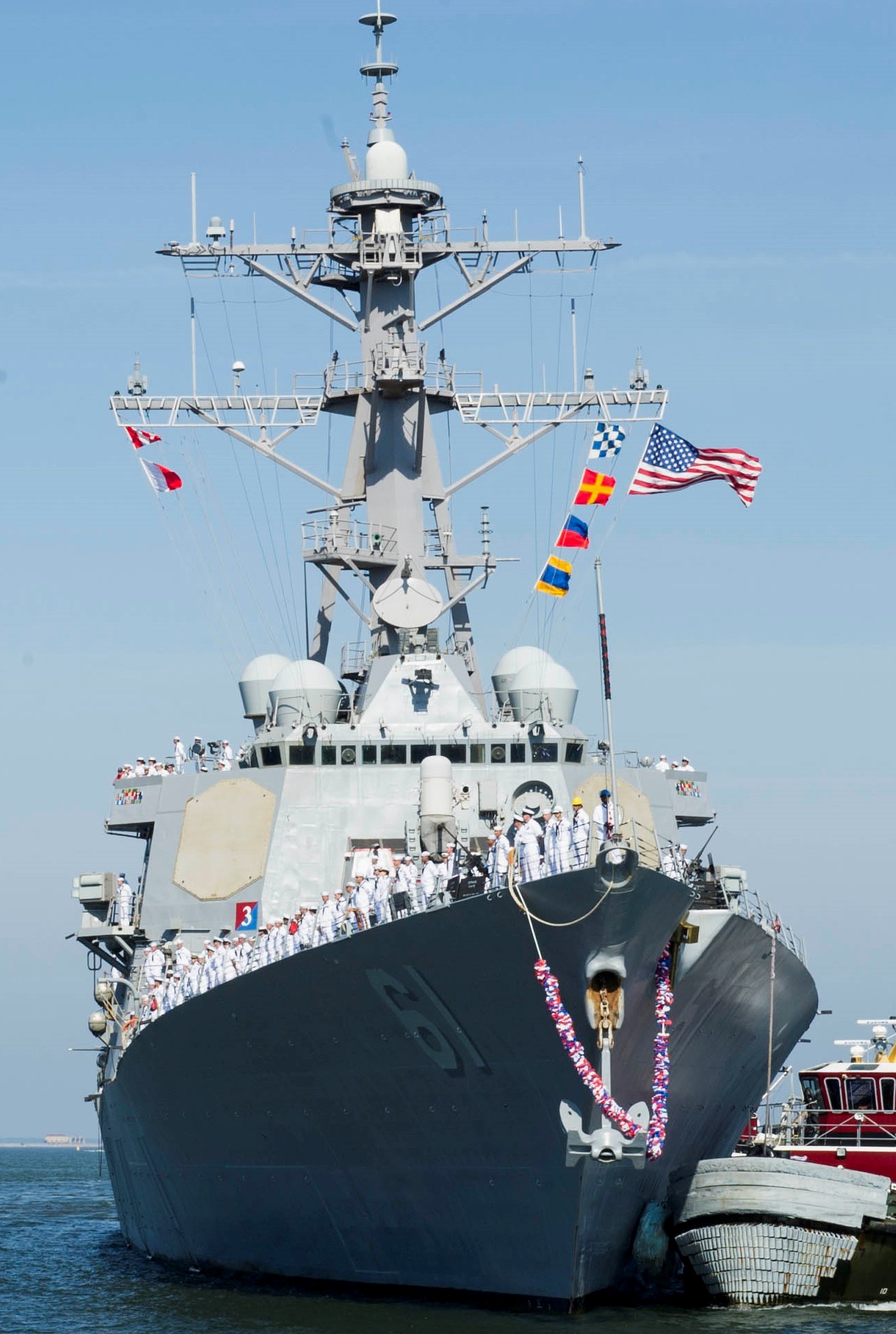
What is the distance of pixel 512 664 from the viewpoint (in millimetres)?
24500

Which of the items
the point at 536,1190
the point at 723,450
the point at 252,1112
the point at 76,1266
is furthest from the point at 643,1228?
the point at 76,1266

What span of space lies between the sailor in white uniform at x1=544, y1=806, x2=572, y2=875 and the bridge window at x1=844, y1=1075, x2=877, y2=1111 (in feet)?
25.0

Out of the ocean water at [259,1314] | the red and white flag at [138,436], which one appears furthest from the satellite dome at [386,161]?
the ocean water at [259,1314]

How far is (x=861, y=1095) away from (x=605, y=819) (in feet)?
25.8

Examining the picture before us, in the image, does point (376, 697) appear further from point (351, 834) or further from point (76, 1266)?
point (76, 1266)

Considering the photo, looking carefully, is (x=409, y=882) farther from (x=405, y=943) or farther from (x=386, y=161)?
(x=386, y=161)

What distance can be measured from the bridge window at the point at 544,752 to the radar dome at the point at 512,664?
4.44ft

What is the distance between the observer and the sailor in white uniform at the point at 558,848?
17.6 meters

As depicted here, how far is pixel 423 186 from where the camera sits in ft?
84.2

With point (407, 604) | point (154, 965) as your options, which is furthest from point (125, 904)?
point (407, 604)

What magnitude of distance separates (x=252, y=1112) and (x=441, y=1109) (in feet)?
→ 8.32

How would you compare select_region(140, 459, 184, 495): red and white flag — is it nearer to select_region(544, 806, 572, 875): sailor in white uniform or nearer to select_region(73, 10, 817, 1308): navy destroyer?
select_region(73, 10, 817, 1308): navy destroyer

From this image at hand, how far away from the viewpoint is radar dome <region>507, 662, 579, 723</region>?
24.0 meters

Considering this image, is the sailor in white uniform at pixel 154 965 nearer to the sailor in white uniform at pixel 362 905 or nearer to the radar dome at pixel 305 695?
the radar dome at pixel 305 695
